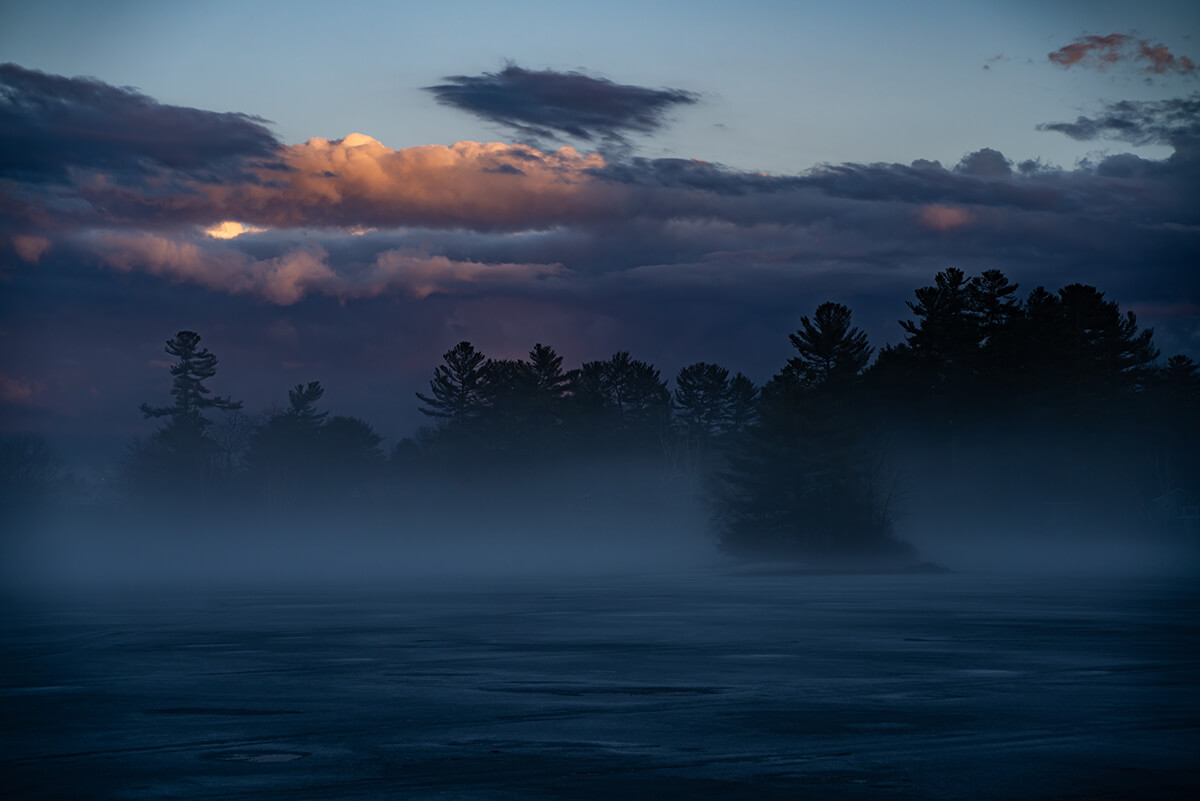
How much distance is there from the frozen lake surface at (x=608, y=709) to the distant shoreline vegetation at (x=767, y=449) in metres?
50.8

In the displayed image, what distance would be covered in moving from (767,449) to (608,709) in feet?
208

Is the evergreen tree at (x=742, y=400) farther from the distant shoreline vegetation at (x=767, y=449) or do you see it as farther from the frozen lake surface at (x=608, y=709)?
the frozen lake surface at (x=608, y=709)

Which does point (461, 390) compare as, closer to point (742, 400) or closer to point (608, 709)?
point (742, 400)

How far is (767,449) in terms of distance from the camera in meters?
74.9

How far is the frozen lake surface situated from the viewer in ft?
28.6

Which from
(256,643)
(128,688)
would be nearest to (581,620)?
(256,643)

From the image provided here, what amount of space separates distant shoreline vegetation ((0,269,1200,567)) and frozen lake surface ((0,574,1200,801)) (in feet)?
167

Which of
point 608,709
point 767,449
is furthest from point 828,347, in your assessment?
point 608,709

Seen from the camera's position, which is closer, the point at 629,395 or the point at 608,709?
the point at 608,709

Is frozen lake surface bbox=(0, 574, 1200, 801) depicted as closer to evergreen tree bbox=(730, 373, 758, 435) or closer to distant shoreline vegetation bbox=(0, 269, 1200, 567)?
distant shoreline vegetation bbox=(0, 269, 1200, 567)

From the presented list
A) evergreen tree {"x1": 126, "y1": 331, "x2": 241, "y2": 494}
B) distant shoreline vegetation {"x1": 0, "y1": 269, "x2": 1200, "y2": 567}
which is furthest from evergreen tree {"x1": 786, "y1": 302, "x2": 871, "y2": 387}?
evergreen tree {"x1": 126, "y1": 331, "x2": 241, "y2": 494}

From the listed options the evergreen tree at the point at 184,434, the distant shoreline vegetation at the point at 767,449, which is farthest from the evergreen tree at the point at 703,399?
the evergreen tree at the point at 184,434

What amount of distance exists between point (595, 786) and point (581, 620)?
→ 1786cm

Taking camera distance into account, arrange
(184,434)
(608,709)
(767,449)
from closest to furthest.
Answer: (608,709) < (767,449) < (184,434)
